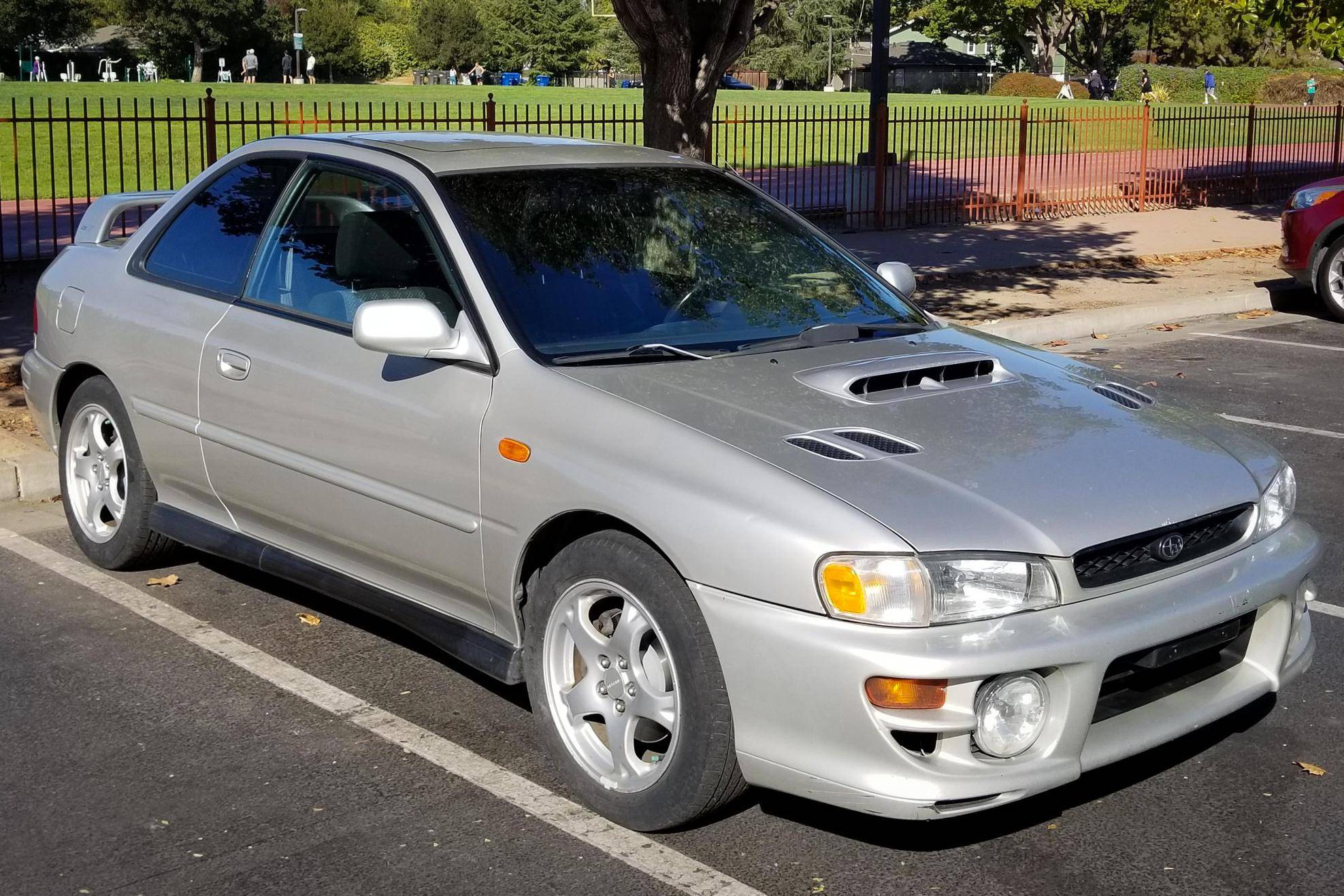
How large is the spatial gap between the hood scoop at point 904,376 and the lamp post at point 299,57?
3143 inches

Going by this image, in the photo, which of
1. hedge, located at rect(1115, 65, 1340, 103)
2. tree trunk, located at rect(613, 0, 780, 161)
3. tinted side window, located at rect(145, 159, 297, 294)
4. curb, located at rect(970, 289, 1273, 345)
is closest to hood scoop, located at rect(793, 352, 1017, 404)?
tinted side window, located at rect(145, 159, 297, 294)

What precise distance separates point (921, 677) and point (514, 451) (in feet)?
4.22

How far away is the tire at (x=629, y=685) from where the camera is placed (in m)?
3.63

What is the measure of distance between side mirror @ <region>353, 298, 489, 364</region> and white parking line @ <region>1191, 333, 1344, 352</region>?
351 inches

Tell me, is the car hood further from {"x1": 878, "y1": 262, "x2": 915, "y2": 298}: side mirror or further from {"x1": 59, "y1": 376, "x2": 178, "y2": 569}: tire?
{"x1": 59, "y1": 376, "x2": 178, "y2": 569}: tire

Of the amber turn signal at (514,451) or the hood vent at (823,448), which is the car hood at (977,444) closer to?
the hood vent at (823,448)

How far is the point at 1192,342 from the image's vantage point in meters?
11.8

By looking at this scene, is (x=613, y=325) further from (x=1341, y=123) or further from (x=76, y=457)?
(x=1341, y=123)

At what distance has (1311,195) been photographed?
497 inches

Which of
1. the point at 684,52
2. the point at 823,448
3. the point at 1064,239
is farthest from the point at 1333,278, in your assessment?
the point at 823,448

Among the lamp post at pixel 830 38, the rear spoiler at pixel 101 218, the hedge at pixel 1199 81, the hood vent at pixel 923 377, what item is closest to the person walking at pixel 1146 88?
the hedge at pixel 1199 81

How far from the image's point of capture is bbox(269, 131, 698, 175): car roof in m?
4.87

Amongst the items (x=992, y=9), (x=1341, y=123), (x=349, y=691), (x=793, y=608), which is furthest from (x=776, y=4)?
(x=992, y=9)

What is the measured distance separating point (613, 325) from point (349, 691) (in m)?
1.45
